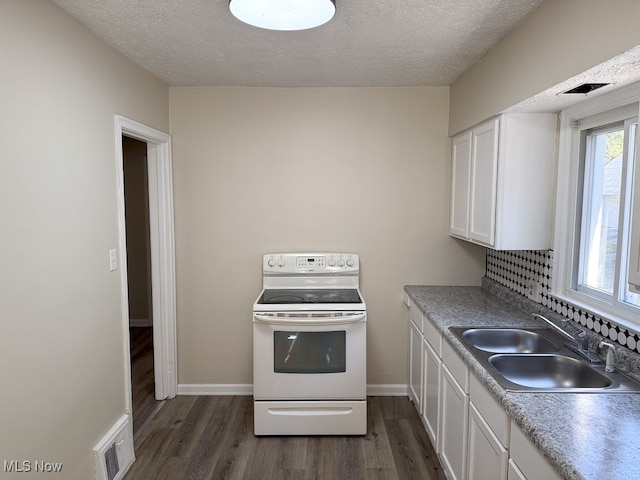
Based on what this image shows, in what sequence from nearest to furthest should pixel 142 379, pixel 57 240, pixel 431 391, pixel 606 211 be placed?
pixel 57 240 < pixel 606 211 < pixel 431 391 < pixel 142 379

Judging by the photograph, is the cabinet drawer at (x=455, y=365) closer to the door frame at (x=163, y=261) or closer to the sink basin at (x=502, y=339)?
the sink basin at (x=502, y=339)

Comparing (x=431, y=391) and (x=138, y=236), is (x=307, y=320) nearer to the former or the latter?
(x=431, y=391)

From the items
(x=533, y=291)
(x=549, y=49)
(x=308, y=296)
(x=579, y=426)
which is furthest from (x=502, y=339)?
(x=549, y=49)

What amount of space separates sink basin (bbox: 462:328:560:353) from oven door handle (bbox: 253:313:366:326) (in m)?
0.72

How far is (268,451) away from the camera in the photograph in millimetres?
2576

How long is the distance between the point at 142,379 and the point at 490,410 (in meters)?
2.93

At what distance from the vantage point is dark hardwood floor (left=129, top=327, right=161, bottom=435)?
2990 millimetres

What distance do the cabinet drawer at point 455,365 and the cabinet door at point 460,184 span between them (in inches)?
34.9

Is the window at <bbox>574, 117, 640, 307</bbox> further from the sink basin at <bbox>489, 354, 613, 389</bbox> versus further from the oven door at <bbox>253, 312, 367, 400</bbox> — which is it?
the oven door at <bbox>253, 312, 367, 400</bbox>

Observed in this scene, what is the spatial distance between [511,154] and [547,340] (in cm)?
96

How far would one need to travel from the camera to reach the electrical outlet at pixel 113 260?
224 centimetres

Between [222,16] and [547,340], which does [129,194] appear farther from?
[547,340]

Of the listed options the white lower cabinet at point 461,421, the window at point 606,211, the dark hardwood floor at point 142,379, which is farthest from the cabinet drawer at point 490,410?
the dark hardwood floor at point 142,379

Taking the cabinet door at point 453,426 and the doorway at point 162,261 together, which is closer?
the cabinet door at point 453,426
